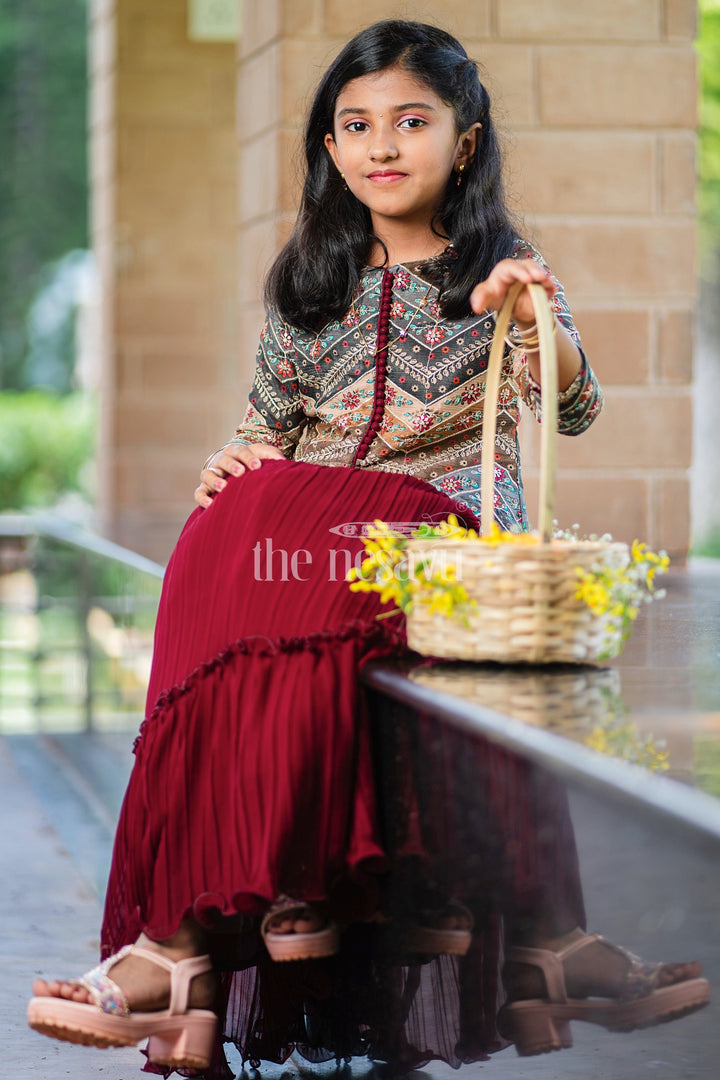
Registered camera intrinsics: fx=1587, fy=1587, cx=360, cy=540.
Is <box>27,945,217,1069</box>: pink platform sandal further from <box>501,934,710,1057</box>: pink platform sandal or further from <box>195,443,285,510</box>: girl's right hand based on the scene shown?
<box>195,443,285,510</box>: girl's right hand

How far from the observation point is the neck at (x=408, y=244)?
7.93 feet

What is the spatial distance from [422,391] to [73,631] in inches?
121

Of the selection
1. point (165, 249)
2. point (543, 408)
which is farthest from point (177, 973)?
point (165, 249)

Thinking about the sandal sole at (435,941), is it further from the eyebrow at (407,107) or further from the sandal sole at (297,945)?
the eyebrow at (407,107)

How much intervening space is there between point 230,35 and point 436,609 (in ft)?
18.5

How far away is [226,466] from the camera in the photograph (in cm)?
214

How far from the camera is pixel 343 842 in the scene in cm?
186

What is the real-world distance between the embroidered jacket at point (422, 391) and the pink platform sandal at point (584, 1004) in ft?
2.43

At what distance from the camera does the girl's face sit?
2.30 metres

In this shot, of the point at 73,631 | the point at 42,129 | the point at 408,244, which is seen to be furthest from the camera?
the point at 42,129

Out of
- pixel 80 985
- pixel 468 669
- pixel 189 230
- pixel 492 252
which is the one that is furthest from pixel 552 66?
pixel 189 230

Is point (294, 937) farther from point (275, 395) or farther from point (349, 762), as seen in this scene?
point (275, 395)

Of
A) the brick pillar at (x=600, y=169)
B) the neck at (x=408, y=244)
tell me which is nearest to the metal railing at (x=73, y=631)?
the brick pillar at (x=600, y=169)

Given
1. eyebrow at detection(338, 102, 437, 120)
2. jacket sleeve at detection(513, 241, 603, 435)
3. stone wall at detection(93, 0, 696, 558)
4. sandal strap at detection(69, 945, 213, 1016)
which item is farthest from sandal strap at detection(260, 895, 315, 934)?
stone wall at detection(93, 0, 696, 558)
